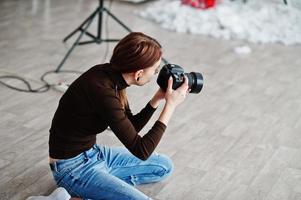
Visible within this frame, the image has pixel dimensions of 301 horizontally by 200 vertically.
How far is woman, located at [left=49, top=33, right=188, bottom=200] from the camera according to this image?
173 centimetres

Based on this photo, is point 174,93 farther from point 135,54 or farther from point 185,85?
point 135,54

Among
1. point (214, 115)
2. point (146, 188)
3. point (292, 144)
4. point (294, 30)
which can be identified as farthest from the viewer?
point (294, 30)

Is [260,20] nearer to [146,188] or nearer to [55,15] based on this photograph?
[55,15]

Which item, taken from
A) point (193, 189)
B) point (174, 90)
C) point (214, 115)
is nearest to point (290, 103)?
point (214, 115)

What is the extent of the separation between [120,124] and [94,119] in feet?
0.40

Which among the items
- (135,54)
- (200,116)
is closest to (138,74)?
(135,54)

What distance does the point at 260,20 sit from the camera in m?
4.88

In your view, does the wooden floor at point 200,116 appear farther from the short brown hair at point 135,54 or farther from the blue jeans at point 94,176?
the short brown hair at point 135,54

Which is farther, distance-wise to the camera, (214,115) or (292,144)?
(214,115)

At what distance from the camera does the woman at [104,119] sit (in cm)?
173

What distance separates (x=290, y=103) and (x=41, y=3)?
297cm

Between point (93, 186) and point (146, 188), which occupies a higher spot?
point (93, 186)

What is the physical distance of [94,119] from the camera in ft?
5.96

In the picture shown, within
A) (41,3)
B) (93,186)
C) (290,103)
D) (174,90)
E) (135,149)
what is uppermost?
(174,90)
